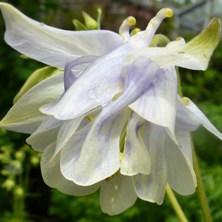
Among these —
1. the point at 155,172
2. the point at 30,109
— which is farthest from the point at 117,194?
the point at 30,109

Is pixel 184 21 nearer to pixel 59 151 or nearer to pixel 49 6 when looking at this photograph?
pixel 49 6

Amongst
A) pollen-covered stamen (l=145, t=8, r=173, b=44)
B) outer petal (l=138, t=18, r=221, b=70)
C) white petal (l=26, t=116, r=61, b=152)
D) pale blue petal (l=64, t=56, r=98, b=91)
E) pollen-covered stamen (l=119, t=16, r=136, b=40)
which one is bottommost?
white petal (l=26, t=116, r=61, b=152)

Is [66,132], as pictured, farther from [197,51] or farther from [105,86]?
[197,51]

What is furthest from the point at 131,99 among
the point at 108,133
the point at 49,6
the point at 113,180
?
the point at 49,6

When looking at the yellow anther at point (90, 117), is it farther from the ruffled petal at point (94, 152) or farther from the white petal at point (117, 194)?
the white petal at point (117, 194)

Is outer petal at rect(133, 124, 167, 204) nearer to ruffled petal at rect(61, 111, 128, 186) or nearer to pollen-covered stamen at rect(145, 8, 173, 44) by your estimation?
ruffled petal at rect(61, 111, 128, 186)

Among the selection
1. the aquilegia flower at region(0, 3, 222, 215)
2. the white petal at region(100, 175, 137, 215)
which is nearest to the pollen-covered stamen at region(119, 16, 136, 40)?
the aquilegia flower at region(0, 3, 222, 215)

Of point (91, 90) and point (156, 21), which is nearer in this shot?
point (91, 90)
